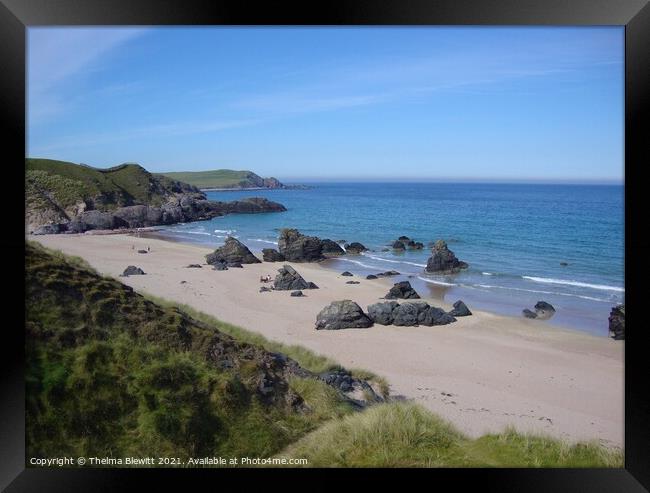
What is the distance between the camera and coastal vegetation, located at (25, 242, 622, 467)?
13.2 feet

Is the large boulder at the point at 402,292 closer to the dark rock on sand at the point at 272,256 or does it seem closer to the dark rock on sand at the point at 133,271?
the dark rock on sand at the point at 272,256

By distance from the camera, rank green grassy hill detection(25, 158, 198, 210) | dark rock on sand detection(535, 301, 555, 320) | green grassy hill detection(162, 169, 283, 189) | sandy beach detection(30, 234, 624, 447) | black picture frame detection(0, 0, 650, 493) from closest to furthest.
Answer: black picture frame detection(0, 0, 650, 493) < sandy beach detection(30, 234, 624, 447) < green grassy hill detection(25, 158, 198, 210) < green grassy hill detection(162, 169, 283, 189) < dark rock on sand detection(535, 301, 555, 320)

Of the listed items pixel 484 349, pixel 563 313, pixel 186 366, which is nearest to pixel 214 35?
pixel 186 366

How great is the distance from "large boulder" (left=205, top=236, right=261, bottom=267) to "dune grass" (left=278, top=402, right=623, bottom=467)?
2.87 m

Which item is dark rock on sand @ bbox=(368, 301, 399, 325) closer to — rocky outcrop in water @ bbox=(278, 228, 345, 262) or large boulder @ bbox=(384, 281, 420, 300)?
large boulder @ bbox=(384, 281, 420, 300)

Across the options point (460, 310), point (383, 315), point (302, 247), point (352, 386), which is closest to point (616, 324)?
point (460, 310)

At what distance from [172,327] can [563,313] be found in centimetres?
367

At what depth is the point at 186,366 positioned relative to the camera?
4.30m

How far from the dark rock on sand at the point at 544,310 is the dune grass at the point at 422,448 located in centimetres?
146

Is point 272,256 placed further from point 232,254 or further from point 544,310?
point 544,310

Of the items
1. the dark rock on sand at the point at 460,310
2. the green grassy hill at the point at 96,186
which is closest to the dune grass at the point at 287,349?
the green grassy hill at the point at 96,186

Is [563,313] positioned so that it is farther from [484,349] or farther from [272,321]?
[272,321]

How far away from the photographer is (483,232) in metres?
6.23

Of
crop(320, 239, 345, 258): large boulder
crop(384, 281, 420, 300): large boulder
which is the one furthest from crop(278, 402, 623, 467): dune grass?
crop(320, 239, 345, 258): large boulder
